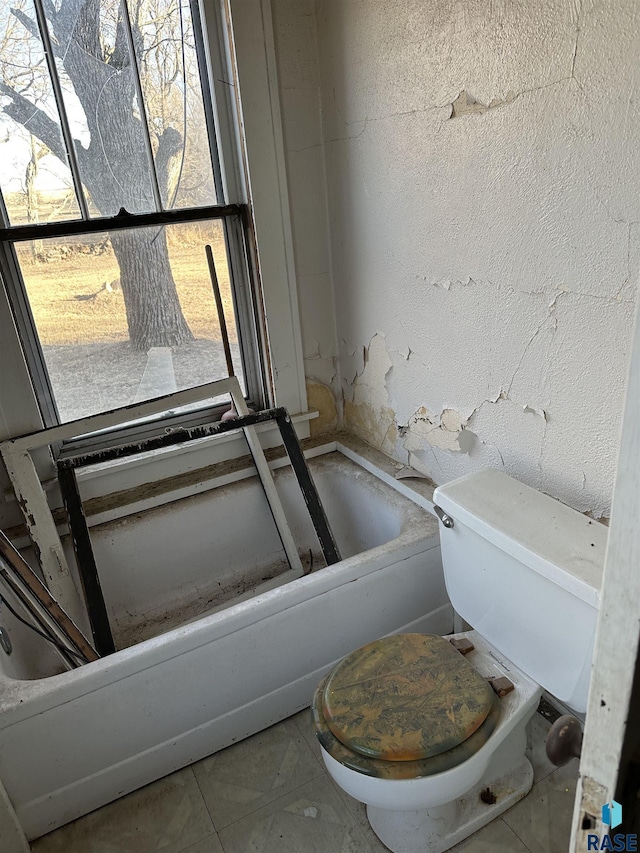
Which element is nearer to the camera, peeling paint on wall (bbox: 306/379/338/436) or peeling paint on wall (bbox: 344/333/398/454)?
peeling paint on wall (bbox: 344/333/398/454)

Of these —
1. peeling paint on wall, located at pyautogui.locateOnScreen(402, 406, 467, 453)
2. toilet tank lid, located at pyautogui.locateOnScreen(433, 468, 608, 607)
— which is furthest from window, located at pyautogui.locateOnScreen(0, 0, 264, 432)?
toilet tank lid, located at pyautogui.locateOnScreen(433, 468, 608, 607)

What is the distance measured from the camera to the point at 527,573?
1.19 m

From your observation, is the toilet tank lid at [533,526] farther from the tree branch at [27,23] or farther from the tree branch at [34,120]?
the tree branch at [27,23]

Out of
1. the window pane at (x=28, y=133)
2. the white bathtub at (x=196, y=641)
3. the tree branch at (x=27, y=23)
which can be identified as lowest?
the white bathtub at (x=196, y=641)

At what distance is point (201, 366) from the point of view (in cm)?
201

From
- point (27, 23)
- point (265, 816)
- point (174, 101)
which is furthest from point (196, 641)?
point (27, 23)

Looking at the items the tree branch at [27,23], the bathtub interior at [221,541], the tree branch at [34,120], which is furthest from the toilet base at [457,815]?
the tree branch at [27,23]

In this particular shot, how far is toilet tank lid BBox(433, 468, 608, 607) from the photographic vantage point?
109cm

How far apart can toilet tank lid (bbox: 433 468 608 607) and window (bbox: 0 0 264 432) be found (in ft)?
3.33

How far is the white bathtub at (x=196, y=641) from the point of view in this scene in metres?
1.30

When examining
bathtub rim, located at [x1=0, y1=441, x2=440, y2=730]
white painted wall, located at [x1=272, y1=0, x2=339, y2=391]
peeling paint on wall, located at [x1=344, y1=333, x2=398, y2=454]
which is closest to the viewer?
bathtub rim, located at [x1=0, y1=441, x2=440, y2=730]

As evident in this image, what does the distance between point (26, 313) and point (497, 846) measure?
1.83 metres

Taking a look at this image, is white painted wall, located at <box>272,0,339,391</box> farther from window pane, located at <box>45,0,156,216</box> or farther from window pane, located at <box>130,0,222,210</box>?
window pane, located at <box>45,0,156,216</box>

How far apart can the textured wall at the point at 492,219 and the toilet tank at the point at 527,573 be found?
132 millimetres
